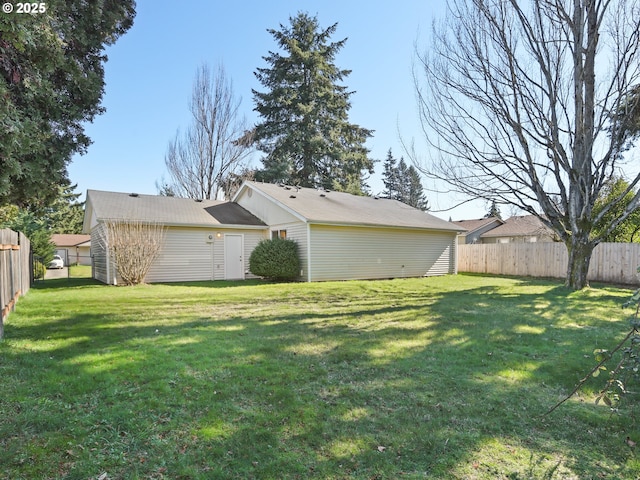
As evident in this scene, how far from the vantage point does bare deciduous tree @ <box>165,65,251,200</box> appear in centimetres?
2397

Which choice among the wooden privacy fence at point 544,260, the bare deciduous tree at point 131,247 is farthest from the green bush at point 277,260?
the wooden privacy fence at point 544,260

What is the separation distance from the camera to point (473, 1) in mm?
10805

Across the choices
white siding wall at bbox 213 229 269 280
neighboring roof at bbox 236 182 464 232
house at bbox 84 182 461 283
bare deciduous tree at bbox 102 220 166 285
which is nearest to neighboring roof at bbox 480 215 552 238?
neighboring roof at bbox 236 182 464 232

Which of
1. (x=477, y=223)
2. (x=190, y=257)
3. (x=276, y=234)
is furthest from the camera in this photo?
(x=477, y=223)

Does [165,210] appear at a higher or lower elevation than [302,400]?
higher

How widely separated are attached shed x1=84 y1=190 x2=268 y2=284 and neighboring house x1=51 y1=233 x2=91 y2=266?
2294 cm

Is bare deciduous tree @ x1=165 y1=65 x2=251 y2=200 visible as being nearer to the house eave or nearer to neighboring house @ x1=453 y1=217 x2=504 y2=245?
the house eave

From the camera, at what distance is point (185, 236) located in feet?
46.4

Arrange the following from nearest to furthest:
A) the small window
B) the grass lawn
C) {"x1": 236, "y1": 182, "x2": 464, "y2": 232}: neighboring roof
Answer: the grass lawn < {"x1": 236, "y1": 182, "x2": 464, "y2": 232}: neighboring roof < the small window

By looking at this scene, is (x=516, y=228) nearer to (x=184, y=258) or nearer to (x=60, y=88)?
(x=184, y=258)

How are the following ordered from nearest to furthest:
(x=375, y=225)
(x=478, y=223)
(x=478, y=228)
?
(x=375, y=225), (x=478, y=228), (x=478, y=223)

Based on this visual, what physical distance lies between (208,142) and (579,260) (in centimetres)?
2177

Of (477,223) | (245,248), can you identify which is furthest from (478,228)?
(245,248)

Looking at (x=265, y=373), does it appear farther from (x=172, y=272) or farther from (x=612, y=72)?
(x=612, y=72)
